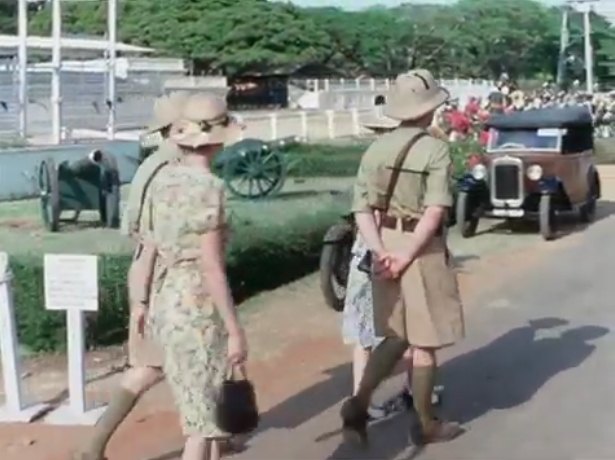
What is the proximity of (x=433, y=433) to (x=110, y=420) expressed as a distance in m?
1.51

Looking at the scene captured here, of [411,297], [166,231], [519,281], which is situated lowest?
[519,281]

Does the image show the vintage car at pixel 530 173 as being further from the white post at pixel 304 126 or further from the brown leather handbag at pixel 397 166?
the white post at pixel 304 126

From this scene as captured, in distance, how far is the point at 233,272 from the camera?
35.7 feet

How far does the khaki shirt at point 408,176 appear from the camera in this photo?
6172 millimetres

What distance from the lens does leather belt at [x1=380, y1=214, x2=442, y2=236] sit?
20.5 ft

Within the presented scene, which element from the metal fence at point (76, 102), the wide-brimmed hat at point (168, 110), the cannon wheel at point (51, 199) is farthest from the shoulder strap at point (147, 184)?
the metal fence at point (76, 102)

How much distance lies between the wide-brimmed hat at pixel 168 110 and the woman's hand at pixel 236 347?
0.84 m

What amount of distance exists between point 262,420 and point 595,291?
5.18 meters

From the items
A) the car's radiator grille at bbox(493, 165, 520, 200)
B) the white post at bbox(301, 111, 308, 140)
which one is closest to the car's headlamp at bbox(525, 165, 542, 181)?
the car's radiator grille at bbox(493, 165, 520, 200)

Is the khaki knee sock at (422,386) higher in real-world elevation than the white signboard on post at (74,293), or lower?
lower

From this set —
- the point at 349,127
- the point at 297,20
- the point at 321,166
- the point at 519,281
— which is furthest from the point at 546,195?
the point at 297,20

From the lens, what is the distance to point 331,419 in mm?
7129

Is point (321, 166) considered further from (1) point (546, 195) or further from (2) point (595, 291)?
(2) point (595, 291)

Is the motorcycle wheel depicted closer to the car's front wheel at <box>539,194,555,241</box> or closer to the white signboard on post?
the white signboard on post
